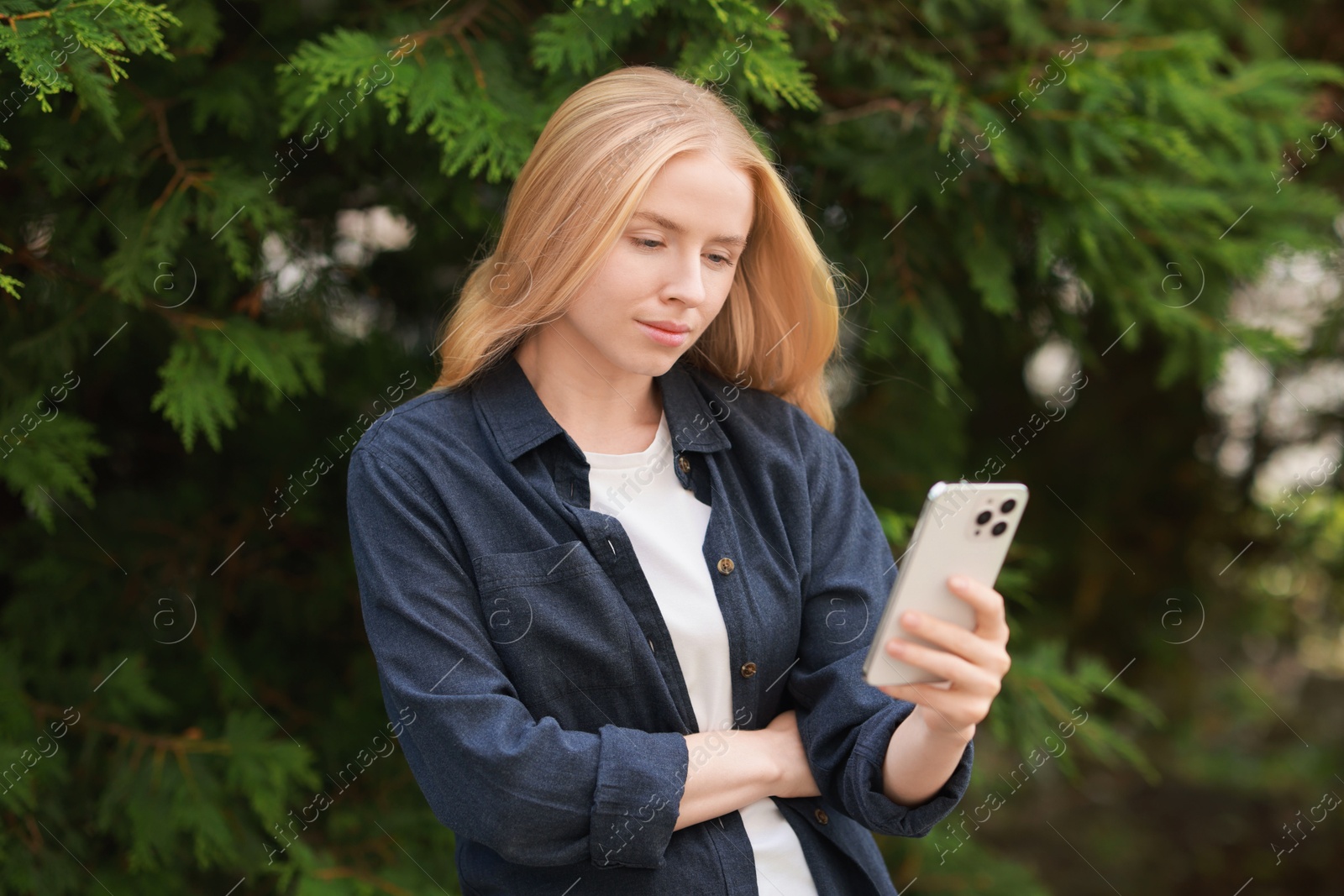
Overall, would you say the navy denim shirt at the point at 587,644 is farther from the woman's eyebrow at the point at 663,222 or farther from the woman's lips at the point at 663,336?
the woman's eyebrow at the point at 663,222

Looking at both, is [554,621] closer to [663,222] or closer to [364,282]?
[663,222]

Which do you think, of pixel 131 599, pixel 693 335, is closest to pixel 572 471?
pixel 693 335

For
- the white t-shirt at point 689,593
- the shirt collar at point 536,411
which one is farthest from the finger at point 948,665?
the shirt collar at point 536,411

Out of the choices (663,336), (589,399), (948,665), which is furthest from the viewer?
(589,399)

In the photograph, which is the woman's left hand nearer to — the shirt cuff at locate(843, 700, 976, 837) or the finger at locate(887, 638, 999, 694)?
the finger at locate(887, 638, 999, 694)

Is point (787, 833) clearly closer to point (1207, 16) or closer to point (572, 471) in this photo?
point (572, 471)

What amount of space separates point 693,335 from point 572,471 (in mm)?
304

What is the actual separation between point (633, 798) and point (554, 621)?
291 millimetres

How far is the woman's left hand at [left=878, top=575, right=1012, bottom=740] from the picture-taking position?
1413 mm

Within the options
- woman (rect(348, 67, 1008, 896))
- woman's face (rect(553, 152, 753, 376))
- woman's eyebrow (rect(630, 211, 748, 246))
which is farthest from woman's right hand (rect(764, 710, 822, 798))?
woman's eyebrow (rect(630, 211, 748, 246))

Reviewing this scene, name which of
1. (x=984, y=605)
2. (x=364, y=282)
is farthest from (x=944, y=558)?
(x=364, y=282)

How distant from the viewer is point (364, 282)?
325cm

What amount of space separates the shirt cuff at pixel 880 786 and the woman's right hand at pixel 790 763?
11 centimetres

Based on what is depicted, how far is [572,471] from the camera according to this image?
1.76 metres
